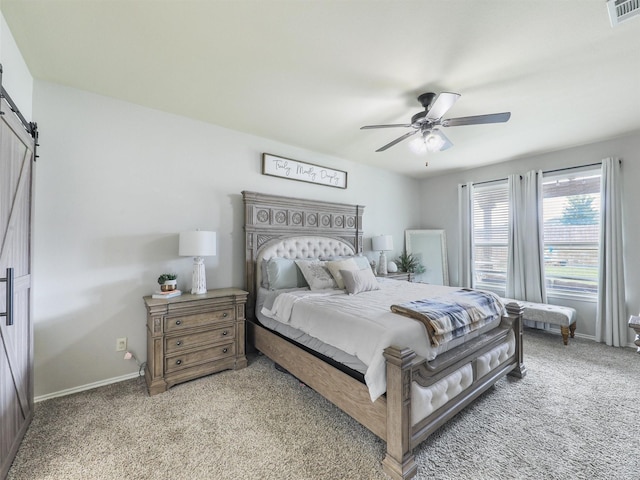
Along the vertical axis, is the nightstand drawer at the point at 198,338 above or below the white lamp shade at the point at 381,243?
below

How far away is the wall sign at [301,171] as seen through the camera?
3.50 meters

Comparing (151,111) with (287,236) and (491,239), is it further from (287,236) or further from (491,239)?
(491,239)

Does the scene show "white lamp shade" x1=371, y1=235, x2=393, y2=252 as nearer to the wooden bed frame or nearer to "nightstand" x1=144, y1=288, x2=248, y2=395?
the wooden bed frame

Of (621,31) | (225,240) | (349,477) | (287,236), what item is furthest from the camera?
(287,236)

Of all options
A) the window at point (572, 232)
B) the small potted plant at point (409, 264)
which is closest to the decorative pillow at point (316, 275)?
the small potted plant at point (409, 264)

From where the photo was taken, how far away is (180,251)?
258 centimetres

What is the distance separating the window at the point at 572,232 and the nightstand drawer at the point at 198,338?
4.52 metres

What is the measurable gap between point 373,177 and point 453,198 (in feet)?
5.36

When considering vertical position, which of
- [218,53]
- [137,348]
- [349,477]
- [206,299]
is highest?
[218,53]

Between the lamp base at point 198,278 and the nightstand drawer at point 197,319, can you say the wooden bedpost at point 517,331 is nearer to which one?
the nightstand drawer at point 197,319

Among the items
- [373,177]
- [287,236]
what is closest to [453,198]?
[373,177]

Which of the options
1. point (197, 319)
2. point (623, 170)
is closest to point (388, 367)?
point (197, 319)

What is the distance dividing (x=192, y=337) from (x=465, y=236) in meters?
4.57

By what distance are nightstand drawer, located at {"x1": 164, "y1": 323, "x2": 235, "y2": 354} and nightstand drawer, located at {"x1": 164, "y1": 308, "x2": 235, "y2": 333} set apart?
0.26ft
